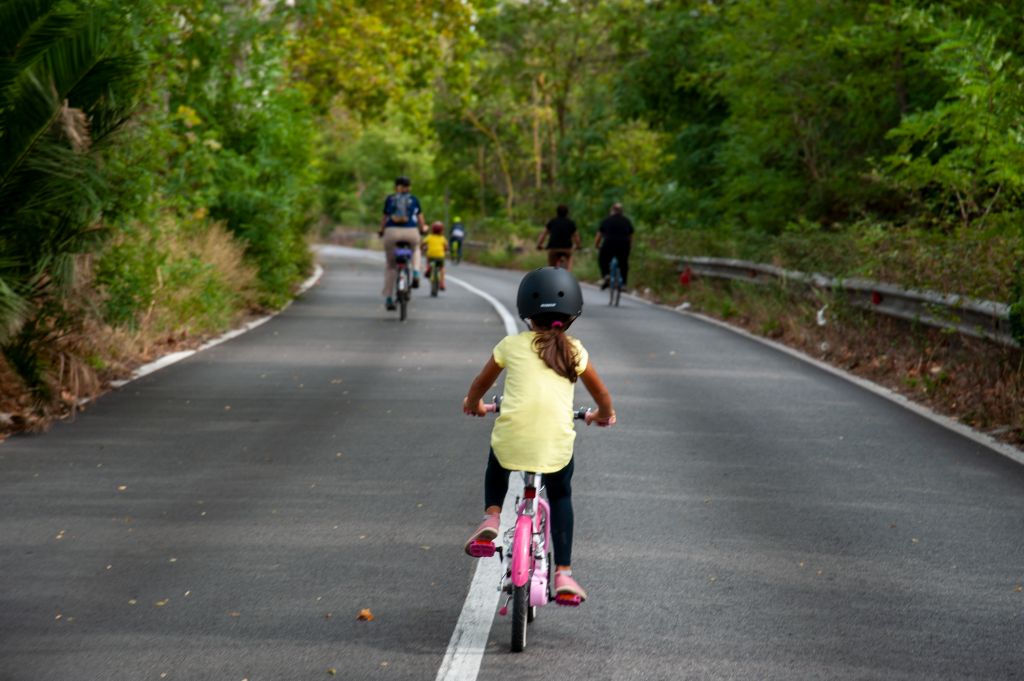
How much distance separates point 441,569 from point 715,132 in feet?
89.0

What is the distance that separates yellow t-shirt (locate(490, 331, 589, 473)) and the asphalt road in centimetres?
73

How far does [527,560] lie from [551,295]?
1.00 meters

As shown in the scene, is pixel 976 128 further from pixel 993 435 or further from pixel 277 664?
pixel 277 664

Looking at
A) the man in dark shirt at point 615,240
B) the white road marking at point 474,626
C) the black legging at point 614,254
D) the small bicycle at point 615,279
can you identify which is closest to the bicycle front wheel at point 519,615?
the white road marking at point 474,626

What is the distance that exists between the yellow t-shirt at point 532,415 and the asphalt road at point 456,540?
28.9 inches

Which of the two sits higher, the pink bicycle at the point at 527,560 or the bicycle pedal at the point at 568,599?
the pink bicycle at the point at 527,560

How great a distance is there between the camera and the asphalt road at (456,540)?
552 centimetres

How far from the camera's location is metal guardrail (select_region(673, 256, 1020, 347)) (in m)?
12.6

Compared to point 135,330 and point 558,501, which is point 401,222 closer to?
point 135,330

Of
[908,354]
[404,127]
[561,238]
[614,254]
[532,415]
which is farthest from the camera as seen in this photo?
[404,127]

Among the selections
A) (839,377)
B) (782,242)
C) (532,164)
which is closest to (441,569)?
(839,377)

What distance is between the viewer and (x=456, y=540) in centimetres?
737

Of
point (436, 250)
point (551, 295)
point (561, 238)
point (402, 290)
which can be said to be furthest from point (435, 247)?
point (551, 295)

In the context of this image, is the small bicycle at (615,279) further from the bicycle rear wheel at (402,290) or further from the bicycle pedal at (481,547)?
the bicycle pedal at (481,547)
